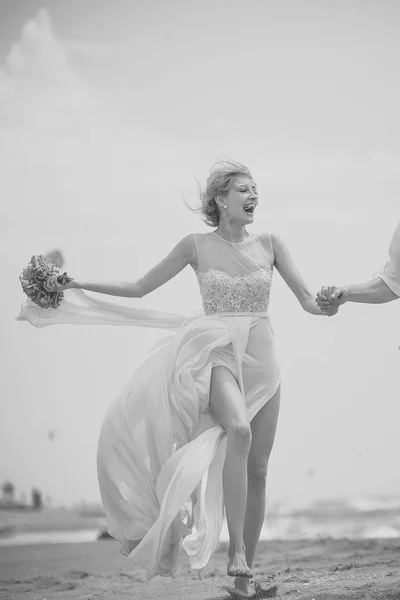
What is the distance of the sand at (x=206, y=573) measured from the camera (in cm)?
424

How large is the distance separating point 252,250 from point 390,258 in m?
0.71

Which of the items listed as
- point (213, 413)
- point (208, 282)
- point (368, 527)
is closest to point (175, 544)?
point (213, 413)

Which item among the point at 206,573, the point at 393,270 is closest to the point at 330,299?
the point at 393,270

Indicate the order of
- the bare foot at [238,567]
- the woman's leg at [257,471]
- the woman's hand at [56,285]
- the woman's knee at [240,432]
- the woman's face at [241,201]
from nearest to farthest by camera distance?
the bare foot at [238,567], the woman's knee at [240,432], the woman's leg at [257,471], the woman's face at [241,201], the woman's hand at [56,285]

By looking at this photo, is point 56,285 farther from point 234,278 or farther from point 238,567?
point 238,567

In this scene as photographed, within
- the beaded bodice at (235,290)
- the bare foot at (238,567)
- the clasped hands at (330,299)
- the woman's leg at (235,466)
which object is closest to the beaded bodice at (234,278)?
the beaded bodice at (235,290)

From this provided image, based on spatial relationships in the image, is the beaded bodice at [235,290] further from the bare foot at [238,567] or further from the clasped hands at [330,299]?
the bare foot at [238,567]

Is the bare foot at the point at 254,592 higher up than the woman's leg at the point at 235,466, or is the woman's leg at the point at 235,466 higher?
the woman's leg at the point at 235,466

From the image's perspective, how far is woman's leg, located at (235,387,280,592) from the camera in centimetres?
404

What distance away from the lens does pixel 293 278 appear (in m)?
4.15

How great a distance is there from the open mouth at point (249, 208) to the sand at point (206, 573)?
67.1 inches

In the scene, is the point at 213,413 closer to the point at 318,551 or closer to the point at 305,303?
the point at 305,303

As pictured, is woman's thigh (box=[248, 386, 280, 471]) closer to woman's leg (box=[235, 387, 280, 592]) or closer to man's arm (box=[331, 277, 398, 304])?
woman's leg (box=[235, 387, 280, 592])

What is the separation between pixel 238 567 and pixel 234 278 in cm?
125
